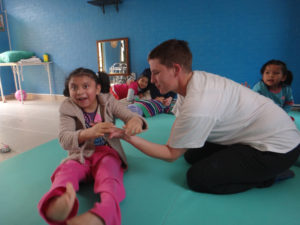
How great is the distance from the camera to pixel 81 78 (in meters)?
1.14

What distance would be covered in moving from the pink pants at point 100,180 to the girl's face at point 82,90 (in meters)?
0.28

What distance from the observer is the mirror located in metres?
3.73

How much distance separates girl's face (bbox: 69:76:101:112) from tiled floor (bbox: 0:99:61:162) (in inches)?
34.4

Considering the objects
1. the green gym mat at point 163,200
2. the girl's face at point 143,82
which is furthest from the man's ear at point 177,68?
the girl's face at point 143,82

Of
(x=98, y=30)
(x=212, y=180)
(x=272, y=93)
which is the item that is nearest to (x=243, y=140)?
(x=212, y=180)

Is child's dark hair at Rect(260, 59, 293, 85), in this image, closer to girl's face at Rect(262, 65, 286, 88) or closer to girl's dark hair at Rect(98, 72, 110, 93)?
girl's face at Rect(262, 65, 286, 88)

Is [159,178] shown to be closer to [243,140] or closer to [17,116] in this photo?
[243,140]

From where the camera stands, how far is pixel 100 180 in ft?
3.03

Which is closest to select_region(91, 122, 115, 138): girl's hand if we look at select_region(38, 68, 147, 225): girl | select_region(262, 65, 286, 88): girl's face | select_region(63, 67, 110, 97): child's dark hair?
select_region(38, 68, 147, 225): girl

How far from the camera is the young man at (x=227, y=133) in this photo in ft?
3.12

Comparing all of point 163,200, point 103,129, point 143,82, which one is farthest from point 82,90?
point 143,82

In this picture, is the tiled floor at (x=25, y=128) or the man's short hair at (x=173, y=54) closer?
the man's short hair at (x=173, y=54)

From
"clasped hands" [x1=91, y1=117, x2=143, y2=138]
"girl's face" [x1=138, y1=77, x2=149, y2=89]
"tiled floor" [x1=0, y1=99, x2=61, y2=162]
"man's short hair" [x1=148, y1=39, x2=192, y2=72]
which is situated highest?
"man's short hair" [x1=148, y1=39, x2=192, y2=72]

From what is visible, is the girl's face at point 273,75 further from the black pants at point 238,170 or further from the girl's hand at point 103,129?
the girl's hand at point 103,129
